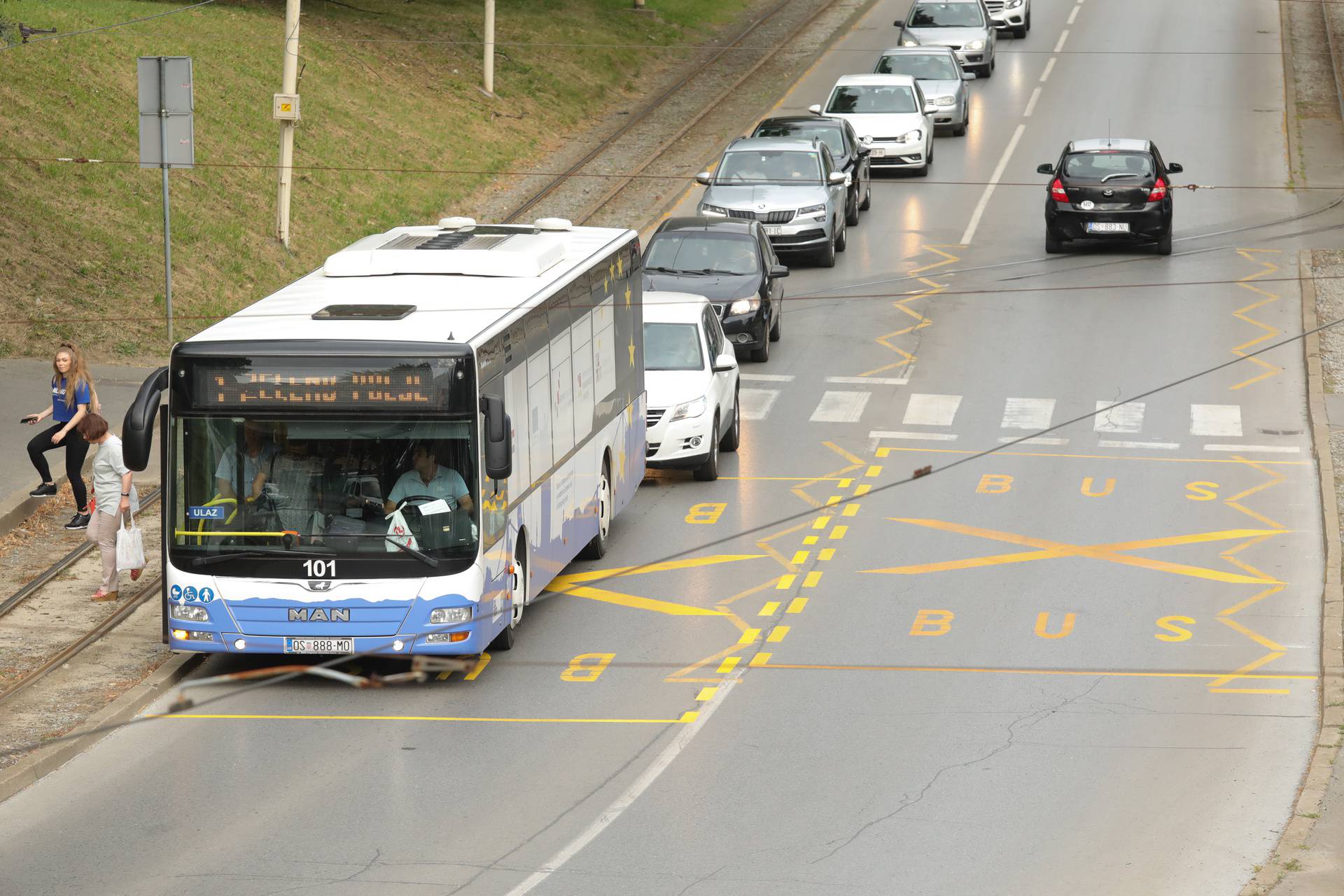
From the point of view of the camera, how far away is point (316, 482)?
1344 cm

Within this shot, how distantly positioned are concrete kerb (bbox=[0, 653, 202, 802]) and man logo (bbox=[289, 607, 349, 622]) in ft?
4.20

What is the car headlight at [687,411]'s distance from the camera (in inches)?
782

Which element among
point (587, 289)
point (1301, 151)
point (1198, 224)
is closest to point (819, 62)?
point (1301, 151)

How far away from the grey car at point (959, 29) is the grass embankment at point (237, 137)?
6.66m

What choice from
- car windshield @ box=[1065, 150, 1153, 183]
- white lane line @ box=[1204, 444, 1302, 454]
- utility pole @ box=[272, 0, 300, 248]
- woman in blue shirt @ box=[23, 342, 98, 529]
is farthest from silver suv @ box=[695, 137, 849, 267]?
woman in blue shirt @ box=[23, 342, 98, 529]

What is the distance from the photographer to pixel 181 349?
13.4 meters

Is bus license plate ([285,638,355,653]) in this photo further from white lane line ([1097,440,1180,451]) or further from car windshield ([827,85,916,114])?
car windshield ([827,85,916,114])

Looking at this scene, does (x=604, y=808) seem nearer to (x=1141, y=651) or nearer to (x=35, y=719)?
(x=35, y=719)

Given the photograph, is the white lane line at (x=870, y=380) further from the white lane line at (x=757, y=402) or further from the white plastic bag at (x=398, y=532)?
the white plastic bag at (x=398, y=532)

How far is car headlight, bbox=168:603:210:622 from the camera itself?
13.6m

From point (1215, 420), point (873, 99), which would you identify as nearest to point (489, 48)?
point (873, 99)

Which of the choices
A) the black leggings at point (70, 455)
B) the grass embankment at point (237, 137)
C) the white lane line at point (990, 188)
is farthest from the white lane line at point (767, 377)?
the black leggings at point (70, 455)

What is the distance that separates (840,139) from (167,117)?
51.3 ft

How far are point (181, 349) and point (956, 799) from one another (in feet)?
20.4
